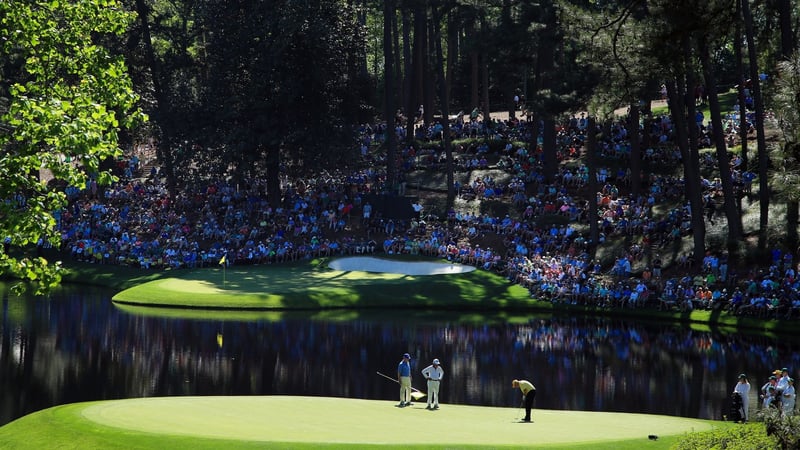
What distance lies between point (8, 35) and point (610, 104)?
2756cm

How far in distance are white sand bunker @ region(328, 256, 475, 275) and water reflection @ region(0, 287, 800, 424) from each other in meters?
9.01

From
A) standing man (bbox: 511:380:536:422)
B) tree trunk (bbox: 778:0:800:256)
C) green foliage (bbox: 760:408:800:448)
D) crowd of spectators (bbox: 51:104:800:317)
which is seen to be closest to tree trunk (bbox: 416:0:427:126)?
crowd of spectators (bbox: 51:104:800:317)

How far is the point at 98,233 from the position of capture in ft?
224

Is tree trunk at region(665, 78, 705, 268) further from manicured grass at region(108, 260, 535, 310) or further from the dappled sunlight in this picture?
the dappled sunlight

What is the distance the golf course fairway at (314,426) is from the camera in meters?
22.6

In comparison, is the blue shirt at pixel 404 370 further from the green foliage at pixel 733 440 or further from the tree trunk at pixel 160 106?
the tree trunk at pixel 160 106

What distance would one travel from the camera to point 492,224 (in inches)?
2447

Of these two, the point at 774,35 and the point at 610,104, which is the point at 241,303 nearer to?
the point at 610,104

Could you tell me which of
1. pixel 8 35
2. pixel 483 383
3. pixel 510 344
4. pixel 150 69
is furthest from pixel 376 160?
pixel 8 35

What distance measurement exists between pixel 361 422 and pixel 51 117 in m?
13.0

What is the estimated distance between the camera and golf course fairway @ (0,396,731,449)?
22.6 meters

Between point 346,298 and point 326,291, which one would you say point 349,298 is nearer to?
point 346,298

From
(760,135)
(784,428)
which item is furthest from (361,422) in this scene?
(760,135)

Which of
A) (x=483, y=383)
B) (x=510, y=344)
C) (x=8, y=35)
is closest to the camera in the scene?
(x=8, y=35)
